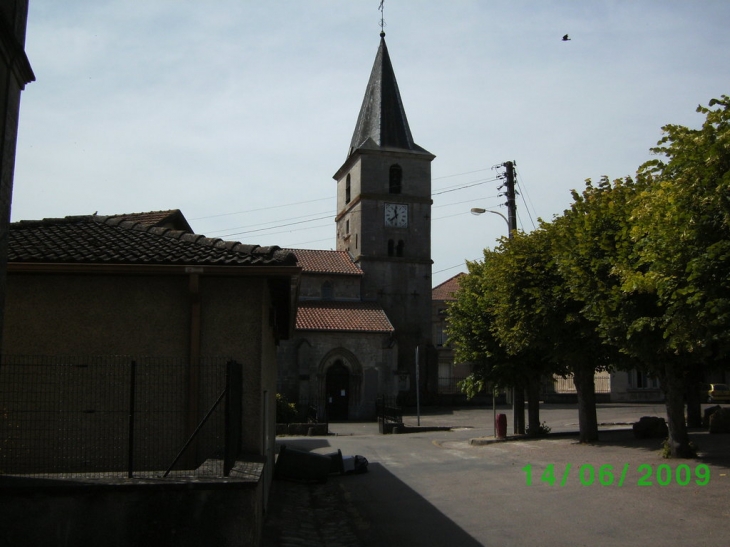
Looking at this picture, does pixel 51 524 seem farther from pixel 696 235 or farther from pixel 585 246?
pixel 585 246

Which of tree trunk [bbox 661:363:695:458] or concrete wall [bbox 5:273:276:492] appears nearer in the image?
concrete wall [bbox 5:273:276:492]

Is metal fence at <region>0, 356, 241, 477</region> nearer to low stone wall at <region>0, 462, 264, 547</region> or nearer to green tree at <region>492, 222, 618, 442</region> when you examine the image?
low stone wall at <region>0, 462, 264, 547</region>

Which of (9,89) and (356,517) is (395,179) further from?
(9,89)

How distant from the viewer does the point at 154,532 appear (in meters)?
7.02

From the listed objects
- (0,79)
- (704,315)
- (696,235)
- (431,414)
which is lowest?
(431,414)

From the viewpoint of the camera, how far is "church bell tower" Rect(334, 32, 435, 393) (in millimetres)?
53650

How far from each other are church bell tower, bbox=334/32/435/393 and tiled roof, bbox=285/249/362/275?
0.94 meters

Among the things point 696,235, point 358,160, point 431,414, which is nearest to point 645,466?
point 696,235

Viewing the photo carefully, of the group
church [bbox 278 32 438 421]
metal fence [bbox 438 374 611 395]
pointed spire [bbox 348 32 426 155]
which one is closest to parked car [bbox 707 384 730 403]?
metal fence [bbox 438 374 611 395]

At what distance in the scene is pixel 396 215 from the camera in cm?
5553

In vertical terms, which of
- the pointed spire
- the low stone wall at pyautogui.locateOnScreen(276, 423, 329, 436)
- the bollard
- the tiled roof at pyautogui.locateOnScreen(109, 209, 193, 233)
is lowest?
the low stone wall at pyautogui.locateOnScreen(276, 423, 329, 436)

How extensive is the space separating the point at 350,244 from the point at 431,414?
57.1ft

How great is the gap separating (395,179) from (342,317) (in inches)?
514

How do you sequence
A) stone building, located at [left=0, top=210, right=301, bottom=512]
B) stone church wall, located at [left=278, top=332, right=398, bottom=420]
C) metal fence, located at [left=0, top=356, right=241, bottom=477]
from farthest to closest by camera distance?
1. stone church wall, located at [left=278, top=332, right=398, bottom=420]
2. stone building, located at [left=0, top=210, right=301, bottom=512]
3. metal fence, located at [left=0, top=356, right=241, bottom=477]
